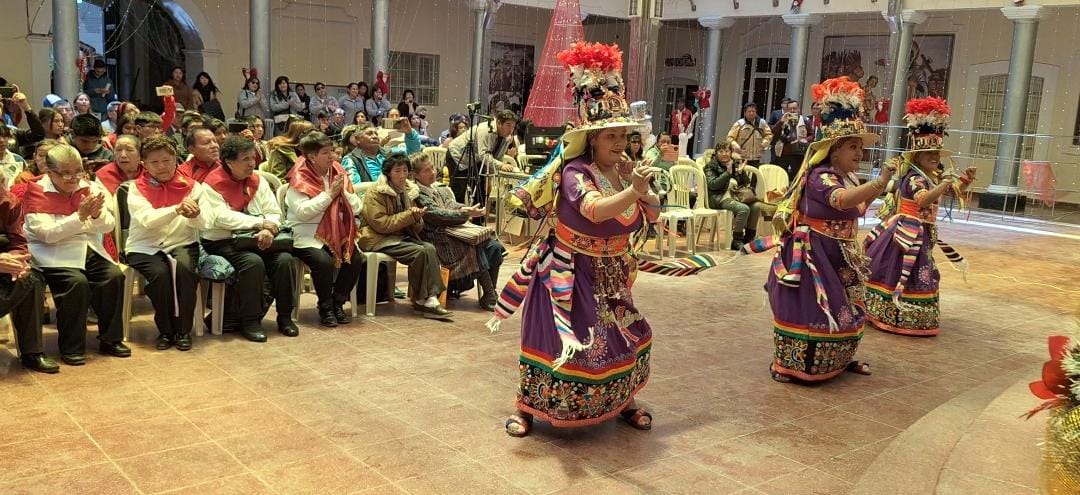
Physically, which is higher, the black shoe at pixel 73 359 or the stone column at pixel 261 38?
the stone column at pixel 261 38

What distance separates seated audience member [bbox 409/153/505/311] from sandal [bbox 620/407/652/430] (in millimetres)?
2312

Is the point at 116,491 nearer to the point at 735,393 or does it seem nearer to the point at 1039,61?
the point at 735,393

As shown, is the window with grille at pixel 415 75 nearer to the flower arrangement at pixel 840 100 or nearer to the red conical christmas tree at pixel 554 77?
the red conical christmas tree at pixel 554 77

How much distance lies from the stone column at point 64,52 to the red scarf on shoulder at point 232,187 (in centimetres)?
683

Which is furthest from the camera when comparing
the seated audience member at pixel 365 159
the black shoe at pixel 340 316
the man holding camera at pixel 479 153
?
the man holding camera at pixel 479 153

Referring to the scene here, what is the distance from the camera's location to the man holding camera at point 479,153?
9125 millimetres

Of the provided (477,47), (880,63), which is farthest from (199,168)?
(880,63)

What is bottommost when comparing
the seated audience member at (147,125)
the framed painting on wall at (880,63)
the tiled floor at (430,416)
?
the tiled floor at (430,416)

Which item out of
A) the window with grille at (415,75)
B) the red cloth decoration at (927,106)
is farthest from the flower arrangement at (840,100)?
the window with grille at (415,75)

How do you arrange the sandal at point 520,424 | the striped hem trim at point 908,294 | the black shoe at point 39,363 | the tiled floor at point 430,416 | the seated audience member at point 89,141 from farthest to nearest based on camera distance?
the striped hem trim at point 908,294 < the seated audience member at point 89,141 < the black shoe at point 39,363 < the sandal at point 520,424 < the tiled floor at point 430,416

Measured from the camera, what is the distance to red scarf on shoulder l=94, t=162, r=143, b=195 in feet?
17.4

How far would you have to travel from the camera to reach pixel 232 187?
213 inches

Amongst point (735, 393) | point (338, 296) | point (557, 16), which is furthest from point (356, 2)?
point (735, 393)

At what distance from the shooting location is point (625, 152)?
13.0 feet
